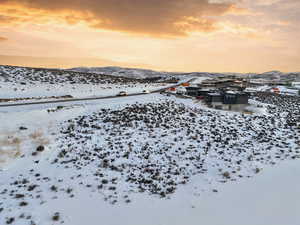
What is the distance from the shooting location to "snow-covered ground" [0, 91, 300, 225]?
9641 millimetres

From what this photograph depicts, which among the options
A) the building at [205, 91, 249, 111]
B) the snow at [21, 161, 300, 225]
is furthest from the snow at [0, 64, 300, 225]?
the building at [205, 91, 249, 111]

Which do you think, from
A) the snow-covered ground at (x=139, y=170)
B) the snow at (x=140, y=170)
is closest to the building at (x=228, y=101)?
the snow-covered ground at (x=139, y=170)

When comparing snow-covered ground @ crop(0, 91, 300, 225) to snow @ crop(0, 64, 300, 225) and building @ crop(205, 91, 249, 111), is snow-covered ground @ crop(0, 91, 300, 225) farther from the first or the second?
building @ crop(205, 91, 249, 111)

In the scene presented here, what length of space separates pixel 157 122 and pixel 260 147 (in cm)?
1161

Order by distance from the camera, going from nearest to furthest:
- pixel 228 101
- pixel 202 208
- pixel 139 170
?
pixel 202 208, pixel 139 170, pixel 228 101

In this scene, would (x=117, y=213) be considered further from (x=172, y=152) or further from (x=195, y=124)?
(x=195, y=124)

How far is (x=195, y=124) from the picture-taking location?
23.7 m

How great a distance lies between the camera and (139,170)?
Result: 1368 cm

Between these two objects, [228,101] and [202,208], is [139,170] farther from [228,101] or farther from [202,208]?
[228,101]

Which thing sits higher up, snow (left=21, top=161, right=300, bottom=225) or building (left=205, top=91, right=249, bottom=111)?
building (left=205, top=91, right=249, bottom=111)

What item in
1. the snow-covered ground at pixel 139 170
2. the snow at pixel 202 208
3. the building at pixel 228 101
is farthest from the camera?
the building at pixel 228 101

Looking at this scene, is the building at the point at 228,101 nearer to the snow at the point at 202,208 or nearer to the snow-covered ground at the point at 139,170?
the snow-covered ground at the point at 139,170

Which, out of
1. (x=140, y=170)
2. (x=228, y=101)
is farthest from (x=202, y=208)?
(x=228, y=101)

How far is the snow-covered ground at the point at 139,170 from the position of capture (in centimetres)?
964
